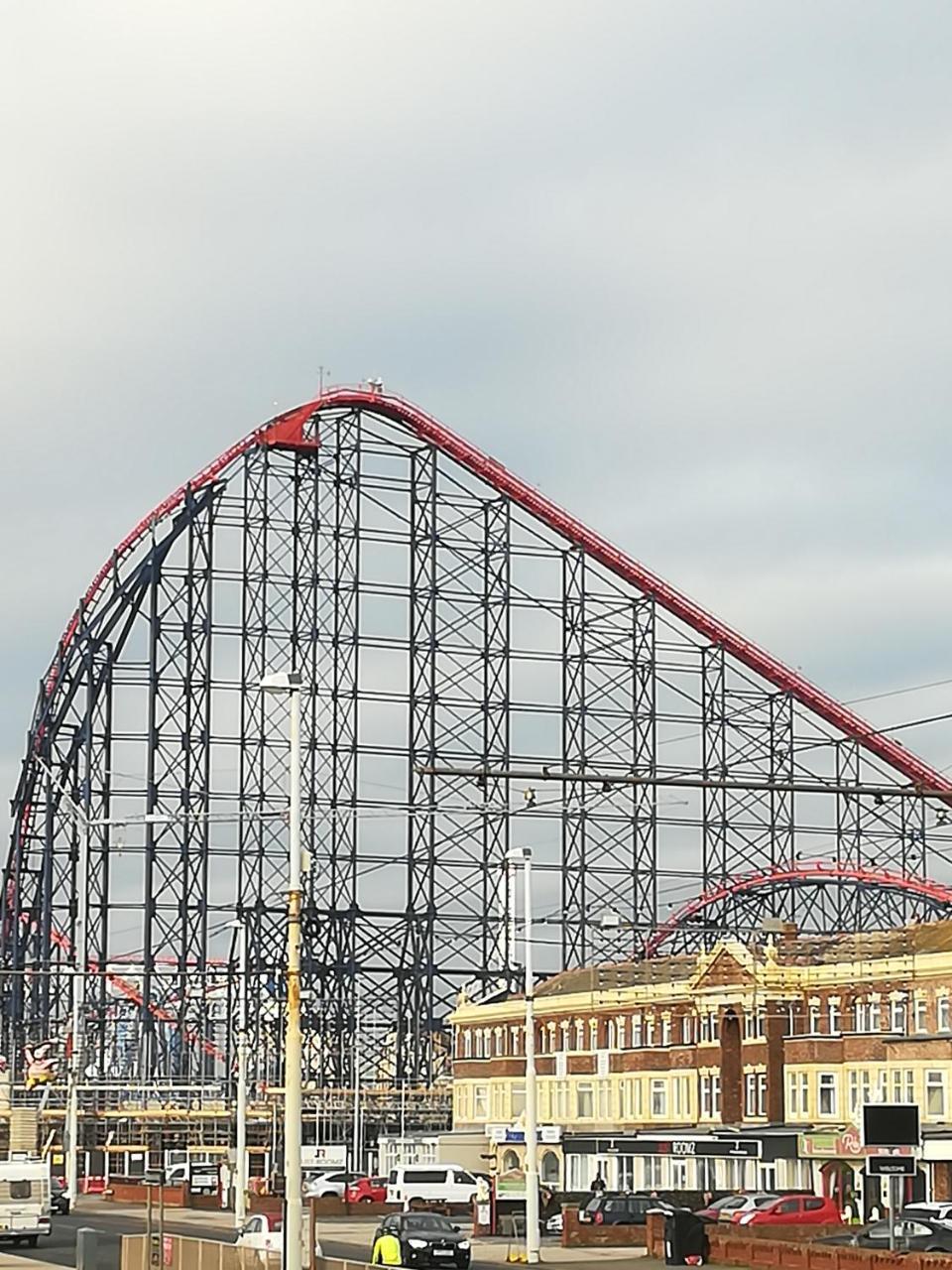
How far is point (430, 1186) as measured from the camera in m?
54.9

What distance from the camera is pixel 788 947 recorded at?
206ft

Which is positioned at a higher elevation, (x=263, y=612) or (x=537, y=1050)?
(x=263, y=612)

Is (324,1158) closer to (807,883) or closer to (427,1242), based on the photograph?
(807,883)

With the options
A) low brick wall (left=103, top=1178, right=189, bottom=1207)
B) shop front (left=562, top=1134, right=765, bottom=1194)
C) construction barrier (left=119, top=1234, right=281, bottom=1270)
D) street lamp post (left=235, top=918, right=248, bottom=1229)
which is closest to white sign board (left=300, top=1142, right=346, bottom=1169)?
street lamp post (left=235, top=918, right=248, bottom=1229)

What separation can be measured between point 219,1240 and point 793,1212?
1182cm

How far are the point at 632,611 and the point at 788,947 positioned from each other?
1502 cm

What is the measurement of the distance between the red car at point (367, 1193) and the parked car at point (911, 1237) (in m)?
20.8

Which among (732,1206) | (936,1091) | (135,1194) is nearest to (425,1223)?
(732,1206)

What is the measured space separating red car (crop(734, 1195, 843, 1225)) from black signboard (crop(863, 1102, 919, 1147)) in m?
8.21

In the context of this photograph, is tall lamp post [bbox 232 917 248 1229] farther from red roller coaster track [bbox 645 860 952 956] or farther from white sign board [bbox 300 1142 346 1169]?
red roller coaster track [bbox 645 860 952 956]

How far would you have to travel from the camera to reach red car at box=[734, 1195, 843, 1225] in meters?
43.9

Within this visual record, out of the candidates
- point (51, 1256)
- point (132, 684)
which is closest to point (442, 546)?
point (132, 684)

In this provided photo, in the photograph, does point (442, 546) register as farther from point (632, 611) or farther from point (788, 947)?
point (788, 947)

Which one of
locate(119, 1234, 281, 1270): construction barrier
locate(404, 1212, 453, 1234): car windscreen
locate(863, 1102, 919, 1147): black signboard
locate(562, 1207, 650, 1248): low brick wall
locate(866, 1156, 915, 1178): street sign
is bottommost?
locate(562, 1207, 650, 1248): low brick wall
